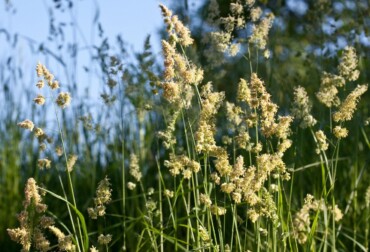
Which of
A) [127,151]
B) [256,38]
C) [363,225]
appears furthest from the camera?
[127,151]

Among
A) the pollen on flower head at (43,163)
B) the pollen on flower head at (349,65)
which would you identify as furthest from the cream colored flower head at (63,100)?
the pollen on flower head at (349,65)

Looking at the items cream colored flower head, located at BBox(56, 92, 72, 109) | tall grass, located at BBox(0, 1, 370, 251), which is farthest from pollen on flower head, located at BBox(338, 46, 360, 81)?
cream colored flower head, located at BBox(56, 92, 72, 109)

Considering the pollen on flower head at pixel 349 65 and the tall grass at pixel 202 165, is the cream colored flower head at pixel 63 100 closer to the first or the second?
the tall grass at pixel 202 165

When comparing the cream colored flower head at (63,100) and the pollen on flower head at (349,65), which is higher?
the pollen on flower head at (349,65)

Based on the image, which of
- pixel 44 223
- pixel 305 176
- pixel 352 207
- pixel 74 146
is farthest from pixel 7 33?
pixel 44 223

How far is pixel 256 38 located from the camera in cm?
245

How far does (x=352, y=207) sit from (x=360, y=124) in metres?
0.44

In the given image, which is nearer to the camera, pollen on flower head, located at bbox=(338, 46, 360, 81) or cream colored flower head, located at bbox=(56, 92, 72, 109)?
cream colored flower head, located at bbox=(56, 92, 72, 109)

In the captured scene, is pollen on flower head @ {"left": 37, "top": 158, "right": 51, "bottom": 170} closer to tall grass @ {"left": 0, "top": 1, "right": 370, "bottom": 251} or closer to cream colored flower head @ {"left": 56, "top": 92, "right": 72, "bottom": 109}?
tall grass @ {"left": 0, "top": 1, "right": 370, "bottom": 251}

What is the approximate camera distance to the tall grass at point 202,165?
6.49ft

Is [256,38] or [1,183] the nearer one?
[256,38]

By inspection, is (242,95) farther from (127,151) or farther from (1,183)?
(1,183)

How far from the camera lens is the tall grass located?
1.98 m

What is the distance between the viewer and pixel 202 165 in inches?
87.6
